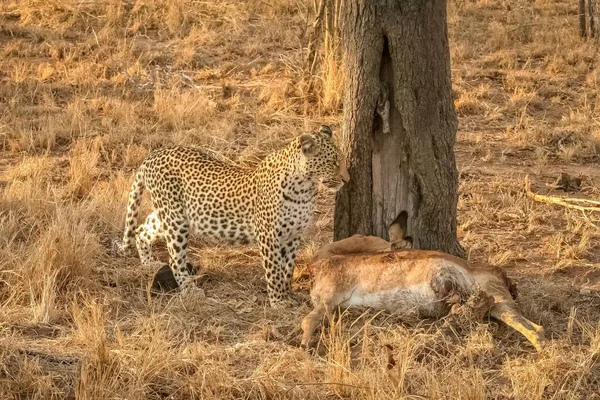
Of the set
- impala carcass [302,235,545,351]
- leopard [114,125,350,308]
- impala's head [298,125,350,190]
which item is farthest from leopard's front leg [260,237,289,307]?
impala's head [298,125,350,190]

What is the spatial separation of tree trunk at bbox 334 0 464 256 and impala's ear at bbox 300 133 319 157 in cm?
53

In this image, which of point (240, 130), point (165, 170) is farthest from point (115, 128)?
point (165, 170)

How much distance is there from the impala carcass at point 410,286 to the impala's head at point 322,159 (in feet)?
1.75

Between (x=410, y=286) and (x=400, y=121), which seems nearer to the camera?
(x=410, y=286)

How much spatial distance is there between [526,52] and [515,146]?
3.75 meters

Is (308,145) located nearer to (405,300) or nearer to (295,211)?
(295,211)

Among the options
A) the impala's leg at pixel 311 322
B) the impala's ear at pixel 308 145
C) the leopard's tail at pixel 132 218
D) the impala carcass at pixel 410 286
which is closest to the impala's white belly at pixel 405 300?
the impala carcass at pixel 410 286

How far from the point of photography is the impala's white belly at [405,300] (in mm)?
6227

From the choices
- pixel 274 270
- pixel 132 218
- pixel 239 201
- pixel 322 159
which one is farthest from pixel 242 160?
pixel 322 159

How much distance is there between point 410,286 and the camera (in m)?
6.26

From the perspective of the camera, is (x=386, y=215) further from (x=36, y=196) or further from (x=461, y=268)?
(x=36, y=196)

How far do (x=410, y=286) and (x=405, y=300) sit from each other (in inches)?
3.6

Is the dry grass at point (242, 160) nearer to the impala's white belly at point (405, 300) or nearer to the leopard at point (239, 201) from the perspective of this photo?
the impala's white belly at point (405, 300)

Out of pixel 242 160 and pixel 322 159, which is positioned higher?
pixel 322 159
